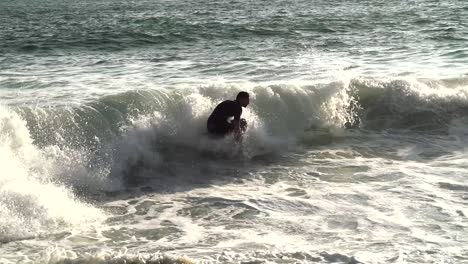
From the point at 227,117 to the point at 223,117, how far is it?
64 mm

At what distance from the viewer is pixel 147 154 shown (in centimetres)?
948

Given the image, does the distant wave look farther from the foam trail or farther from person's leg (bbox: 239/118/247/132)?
person's leg (bbox: 239/118/247/132)

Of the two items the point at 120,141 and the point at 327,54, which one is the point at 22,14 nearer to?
the point at 327,54

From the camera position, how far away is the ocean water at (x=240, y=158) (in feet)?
20.4

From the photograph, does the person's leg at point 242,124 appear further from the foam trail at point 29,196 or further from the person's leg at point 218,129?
the foam trail at point 29,196

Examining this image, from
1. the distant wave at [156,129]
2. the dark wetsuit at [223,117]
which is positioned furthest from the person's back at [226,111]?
the distant wave at [156,129]

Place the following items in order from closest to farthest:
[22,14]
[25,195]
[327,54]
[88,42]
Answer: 1. [25,195]
2. [327,54]
3. [88,42]
4. [22,14]

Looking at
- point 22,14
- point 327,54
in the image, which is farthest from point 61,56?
point 22,14

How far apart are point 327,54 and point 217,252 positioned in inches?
503

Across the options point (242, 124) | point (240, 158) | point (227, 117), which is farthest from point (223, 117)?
point (240, 158)

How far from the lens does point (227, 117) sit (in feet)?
31.3

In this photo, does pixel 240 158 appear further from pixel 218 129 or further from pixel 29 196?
pixel 29 196

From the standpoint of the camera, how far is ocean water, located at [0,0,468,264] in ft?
20.4

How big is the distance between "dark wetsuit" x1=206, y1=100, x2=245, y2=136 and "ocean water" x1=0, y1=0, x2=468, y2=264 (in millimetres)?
265
